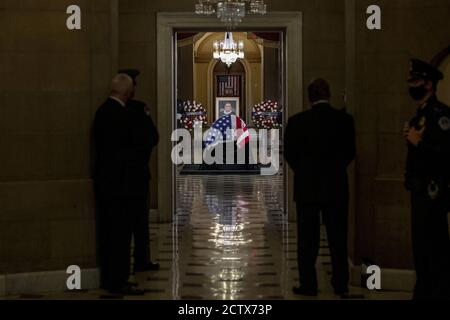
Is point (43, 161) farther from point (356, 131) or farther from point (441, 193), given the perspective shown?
point (441, 193)

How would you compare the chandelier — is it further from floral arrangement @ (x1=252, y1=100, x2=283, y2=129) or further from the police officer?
floral arrangement @ (x1=252, y1=100, x2=283, y2=129)

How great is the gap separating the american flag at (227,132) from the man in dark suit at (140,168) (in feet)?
49.4

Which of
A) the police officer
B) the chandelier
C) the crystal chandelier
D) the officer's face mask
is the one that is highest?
the crystal chandelier

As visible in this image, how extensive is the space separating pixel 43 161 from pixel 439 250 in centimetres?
317

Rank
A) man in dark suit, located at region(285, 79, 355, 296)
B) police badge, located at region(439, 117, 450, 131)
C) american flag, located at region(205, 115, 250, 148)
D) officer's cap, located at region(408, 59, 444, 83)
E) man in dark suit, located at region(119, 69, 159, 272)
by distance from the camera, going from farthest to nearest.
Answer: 1. american flag, located at region(205, 115, 250, 148)
2. man in dark suit, located at region(119, 69, 159, 272)
3. man in dark suit, located at region(285, 79, 355, 296)
4. officer's cap, located at region(408, 59, 444, 83)
5. police badge, located at region(439, 117, 450, 131)

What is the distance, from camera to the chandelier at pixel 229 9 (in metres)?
11.4

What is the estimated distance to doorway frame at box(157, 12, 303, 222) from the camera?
12.0 m

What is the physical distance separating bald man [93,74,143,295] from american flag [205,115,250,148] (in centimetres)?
1616

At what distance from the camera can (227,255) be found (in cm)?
903

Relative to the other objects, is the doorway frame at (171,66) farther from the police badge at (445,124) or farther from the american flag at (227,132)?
the american flag at (227,132)

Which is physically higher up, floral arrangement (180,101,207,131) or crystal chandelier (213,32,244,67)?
crystal chandelier (213,32,244,67)

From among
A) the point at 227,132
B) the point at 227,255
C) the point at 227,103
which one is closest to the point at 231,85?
the point at 227,103

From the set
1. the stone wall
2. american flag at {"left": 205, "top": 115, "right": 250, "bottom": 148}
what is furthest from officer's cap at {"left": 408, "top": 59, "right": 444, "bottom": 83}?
american flag at {"left": 205, "top": 115, "right": 250, "bottom": 148}

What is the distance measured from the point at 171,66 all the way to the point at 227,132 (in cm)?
1122
